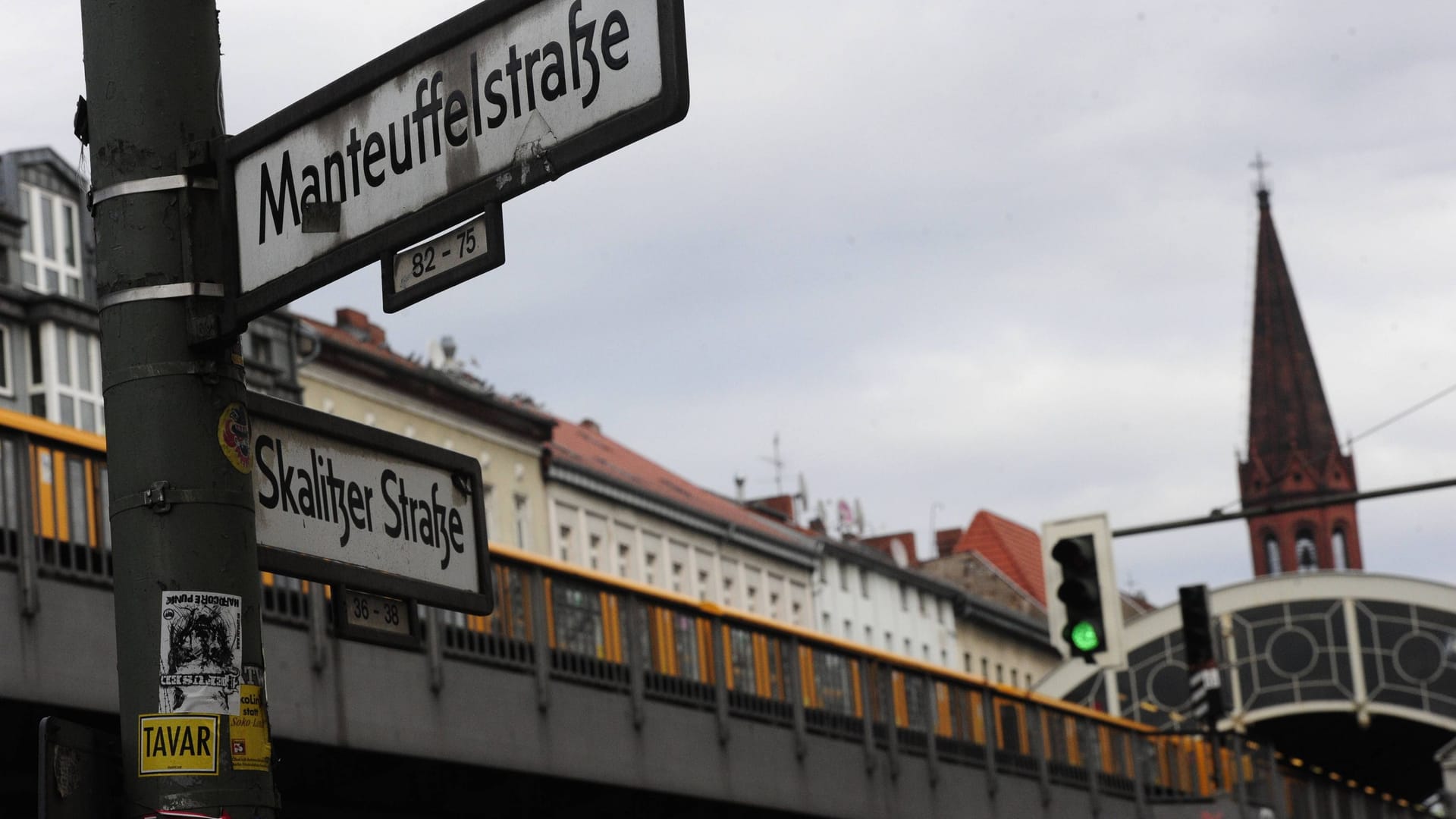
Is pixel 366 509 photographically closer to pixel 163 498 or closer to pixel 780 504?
pixel 163 498

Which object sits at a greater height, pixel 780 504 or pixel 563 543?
pixel 780 504

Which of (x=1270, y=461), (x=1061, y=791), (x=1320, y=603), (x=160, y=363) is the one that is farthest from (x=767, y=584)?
(x=1270, y=461)

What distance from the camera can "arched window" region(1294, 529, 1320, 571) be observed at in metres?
173

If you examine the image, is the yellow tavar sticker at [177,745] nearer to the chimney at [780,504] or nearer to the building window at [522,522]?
the building window at [522,522]

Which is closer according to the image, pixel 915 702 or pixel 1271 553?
pixel 915 702

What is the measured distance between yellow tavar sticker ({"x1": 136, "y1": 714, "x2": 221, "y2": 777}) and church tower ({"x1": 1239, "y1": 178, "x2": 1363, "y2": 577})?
169m

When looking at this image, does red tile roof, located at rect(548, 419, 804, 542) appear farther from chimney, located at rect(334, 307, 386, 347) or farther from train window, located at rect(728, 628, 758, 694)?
train window, located at rect(728, 628, 758, 694)

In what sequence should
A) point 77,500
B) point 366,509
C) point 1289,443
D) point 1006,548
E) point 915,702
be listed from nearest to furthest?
point 366,509 < point 77,500 < point 915,702 < point 1006,548 < point 1289,443

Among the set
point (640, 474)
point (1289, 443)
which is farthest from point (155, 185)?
point (1289, 443)

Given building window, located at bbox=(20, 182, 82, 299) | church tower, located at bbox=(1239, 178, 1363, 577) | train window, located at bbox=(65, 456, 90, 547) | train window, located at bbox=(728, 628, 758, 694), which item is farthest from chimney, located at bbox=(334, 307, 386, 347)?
church tower, located at bbox=(1239, 178, 1363, 577)

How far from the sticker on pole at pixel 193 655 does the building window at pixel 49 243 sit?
4335 centimetres

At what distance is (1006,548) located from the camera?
114m

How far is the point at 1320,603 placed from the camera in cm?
7712

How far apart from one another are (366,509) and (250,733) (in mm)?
636
